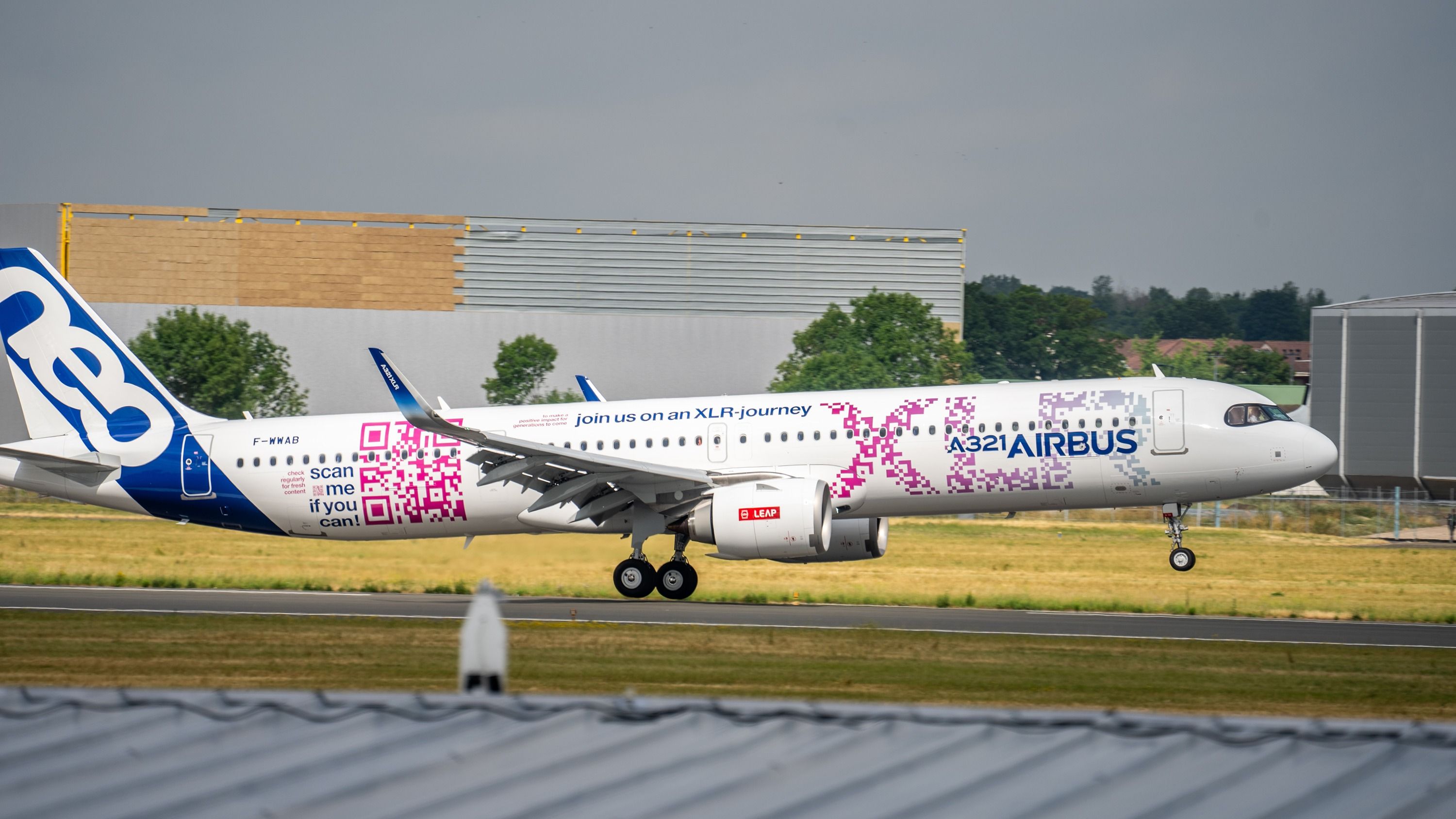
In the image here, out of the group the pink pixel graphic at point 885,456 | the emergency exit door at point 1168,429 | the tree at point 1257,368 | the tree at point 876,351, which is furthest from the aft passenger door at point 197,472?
Result: the tree at point 1257,368

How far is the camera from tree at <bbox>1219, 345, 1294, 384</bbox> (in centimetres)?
12600

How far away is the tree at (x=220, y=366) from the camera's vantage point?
71.5 meters

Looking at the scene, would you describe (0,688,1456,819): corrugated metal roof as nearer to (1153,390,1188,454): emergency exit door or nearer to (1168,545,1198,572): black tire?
(1153,390,1188,454): emergency exit door

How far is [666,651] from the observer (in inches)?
692

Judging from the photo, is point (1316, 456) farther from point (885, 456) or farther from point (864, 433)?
point (864, 433)

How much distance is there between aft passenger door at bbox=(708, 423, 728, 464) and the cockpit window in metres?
8.67

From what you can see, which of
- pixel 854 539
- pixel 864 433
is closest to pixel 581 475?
pixel 864 433

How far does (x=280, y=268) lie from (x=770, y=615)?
60.2m

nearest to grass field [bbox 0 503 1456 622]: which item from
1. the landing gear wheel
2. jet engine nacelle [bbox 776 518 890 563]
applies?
the landing gear wheel

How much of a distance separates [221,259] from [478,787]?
77004 mm

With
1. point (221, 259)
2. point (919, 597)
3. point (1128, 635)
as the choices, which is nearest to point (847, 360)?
point (221, 259)

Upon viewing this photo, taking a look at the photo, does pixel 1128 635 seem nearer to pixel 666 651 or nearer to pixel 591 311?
pixel 666 651

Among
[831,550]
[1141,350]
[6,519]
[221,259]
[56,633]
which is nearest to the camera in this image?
[56,633]

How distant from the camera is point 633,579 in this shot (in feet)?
79.5
